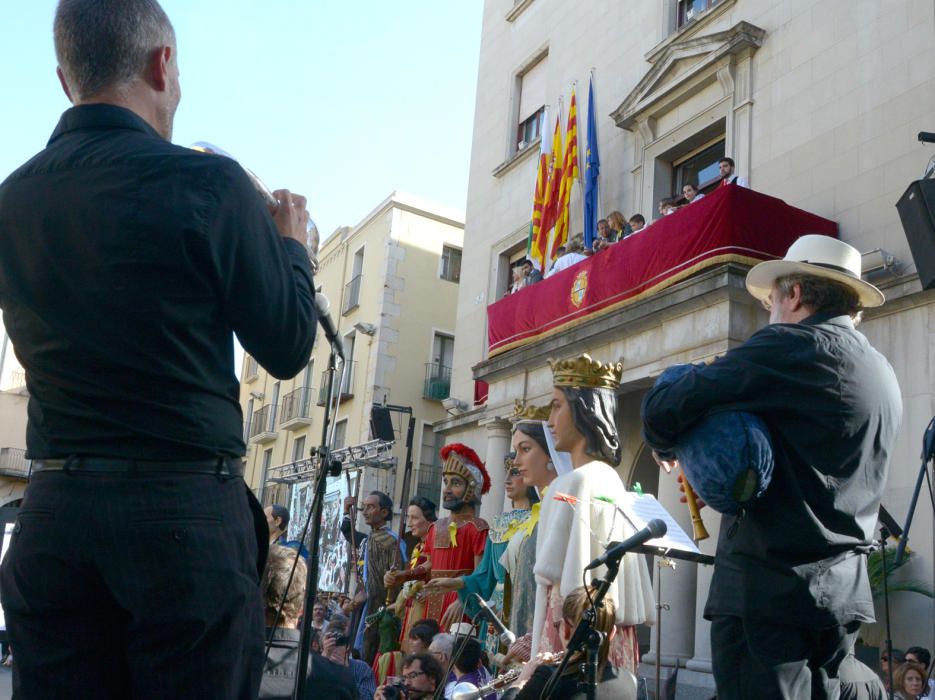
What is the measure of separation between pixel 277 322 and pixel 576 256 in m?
12.5

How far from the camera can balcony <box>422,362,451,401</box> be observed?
28625mm

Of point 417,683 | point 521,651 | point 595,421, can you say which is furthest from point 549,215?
point 521,651

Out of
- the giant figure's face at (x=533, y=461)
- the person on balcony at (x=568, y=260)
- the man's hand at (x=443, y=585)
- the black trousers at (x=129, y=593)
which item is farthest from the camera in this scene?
the person on balcony at (x=568, y=260)

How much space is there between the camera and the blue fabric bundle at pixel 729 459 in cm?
271

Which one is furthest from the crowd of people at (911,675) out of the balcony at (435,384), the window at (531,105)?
the balcony at (435,384)

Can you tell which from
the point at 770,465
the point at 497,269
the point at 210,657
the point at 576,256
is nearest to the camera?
the point at 210,657

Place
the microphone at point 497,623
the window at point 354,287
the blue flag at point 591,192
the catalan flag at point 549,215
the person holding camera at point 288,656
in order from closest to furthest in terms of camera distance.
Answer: the person holding camera at point 288,656
the microphone at point 497,623
the blue flag at point 591,192
the catalan flag at point 549,215
the window at point 354,287

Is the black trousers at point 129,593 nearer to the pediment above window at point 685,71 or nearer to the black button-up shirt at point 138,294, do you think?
the black button-up shirt at point 138,294

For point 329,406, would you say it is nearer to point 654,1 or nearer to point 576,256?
point 576,256

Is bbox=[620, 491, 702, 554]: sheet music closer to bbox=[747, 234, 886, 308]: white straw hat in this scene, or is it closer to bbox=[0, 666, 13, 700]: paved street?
bbox=[747, 234, 886, 308]: white straw hat

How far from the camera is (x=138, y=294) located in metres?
1.85

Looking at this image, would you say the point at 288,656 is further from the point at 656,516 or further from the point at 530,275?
the point at 530,275

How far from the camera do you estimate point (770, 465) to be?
274 cm

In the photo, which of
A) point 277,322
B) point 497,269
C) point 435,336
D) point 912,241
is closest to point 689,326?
point 912,241
